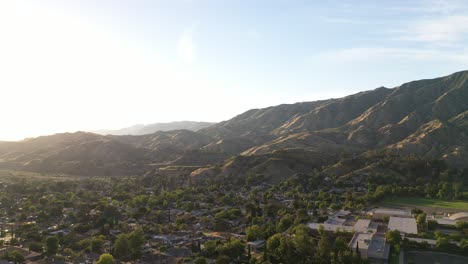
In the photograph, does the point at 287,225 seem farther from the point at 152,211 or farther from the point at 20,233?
the point at 20,233

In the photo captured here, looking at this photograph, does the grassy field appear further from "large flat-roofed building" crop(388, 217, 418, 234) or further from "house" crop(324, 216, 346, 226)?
"house" crop(324, 216, 346, 226)

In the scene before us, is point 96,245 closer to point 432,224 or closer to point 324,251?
point 324,251

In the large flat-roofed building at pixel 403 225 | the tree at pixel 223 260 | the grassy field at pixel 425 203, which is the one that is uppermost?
the tree at pixel 223 260

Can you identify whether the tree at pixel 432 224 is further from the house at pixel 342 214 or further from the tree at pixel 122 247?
the tree at pixel 122 247

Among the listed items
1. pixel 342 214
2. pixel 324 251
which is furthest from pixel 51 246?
pixel 342 214

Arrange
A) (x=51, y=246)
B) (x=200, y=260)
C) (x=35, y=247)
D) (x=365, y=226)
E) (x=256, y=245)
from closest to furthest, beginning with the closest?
(x=200, y=260) < (x=51, y=246) < (x=256, y=245) < (x=35, y=247) < (x=365, y=226)

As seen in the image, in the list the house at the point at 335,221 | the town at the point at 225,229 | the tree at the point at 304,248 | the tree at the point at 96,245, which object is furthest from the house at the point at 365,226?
the tree at the point at 96,245
